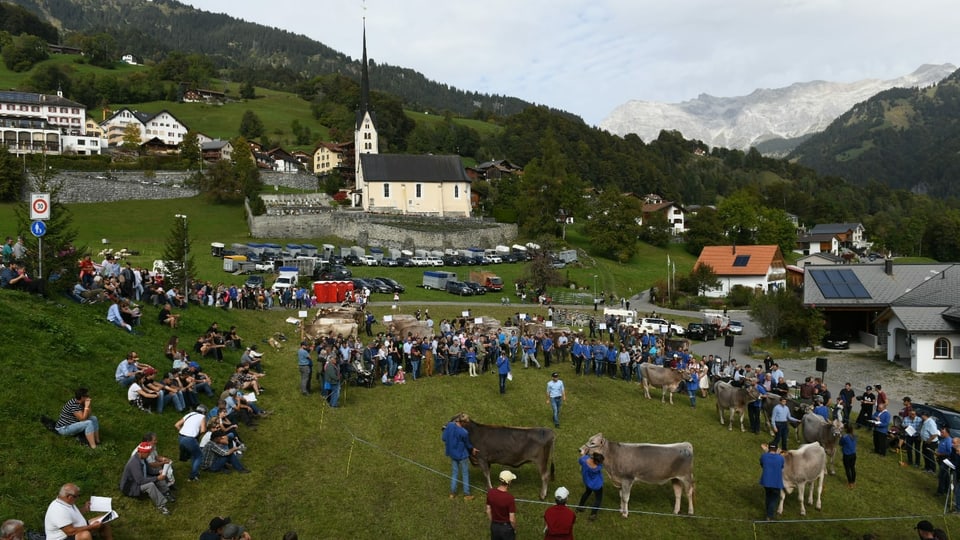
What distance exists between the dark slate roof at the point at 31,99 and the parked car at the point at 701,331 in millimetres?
114663

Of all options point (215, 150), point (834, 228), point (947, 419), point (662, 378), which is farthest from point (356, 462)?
point (834, 228)

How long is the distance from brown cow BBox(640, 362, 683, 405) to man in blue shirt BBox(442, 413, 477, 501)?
32.7 ft

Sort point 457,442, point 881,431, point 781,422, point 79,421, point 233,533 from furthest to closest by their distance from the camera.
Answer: point 881,431 < point 781,422 < point 457,442 < point 79,421 < point 233,533

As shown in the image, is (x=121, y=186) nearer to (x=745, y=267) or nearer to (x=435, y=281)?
(x=435, y=281)

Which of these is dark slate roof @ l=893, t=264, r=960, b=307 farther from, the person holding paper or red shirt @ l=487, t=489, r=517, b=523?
the person holding paper

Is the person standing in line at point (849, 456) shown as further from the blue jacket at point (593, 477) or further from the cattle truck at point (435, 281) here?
the cattle truck at point (435, 281)

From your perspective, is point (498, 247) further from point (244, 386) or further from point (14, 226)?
point (244, 386)

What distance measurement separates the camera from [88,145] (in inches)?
4003

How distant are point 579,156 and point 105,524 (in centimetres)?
14995

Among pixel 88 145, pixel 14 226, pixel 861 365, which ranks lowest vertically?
pixel 861 365

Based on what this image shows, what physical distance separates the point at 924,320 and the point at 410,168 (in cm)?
6587

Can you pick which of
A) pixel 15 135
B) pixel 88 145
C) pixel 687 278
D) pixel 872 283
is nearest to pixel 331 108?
pixel 88 145

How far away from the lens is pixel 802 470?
42.5ft

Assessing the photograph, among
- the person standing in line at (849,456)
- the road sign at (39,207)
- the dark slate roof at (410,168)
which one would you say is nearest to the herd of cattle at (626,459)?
the person standing in line at (849,456)
